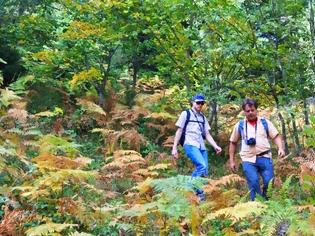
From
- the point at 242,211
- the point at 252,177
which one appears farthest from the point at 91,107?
the point at 242,211

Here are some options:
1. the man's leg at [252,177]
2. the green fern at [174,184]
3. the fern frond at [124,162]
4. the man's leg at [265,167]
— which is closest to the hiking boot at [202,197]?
the man's leg at [252,177]

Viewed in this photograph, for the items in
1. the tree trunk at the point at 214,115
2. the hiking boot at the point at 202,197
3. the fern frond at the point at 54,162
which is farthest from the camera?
the tree trunk at the point at 214,115

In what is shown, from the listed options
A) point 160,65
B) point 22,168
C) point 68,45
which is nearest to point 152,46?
point 160,65

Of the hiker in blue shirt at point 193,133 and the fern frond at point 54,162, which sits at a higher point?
the hiker in blue shirt at point 193,133

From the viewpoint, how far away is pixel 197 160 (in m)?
8.07

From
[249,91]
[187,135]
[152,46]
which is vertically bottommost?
[187,135]

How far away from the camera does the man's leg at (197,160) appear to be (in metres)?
7.97

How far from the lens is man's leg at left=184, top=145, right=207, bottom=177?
797cm

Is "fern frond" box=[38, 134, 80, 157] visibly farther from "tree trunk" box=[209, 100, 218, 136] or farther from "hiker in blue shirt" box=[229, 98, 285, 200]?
"tree trunk" box=[209, 100, 218, 136]

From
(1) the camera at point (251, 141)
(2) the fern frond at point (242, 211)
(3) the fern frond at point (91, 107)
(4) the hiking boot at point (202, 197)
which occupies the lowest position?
(4) the hiking boot at point (202, 197)

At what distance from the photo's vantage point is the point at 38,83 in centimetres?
1431

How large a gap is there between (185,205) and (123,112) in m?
8.03

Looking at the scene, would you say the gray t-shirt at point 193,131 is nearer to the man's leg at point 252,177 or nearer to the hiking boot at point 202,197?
the man's leg at point 252,177

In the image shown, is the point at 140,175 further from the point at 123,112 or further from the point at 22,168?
the point at 123,112
